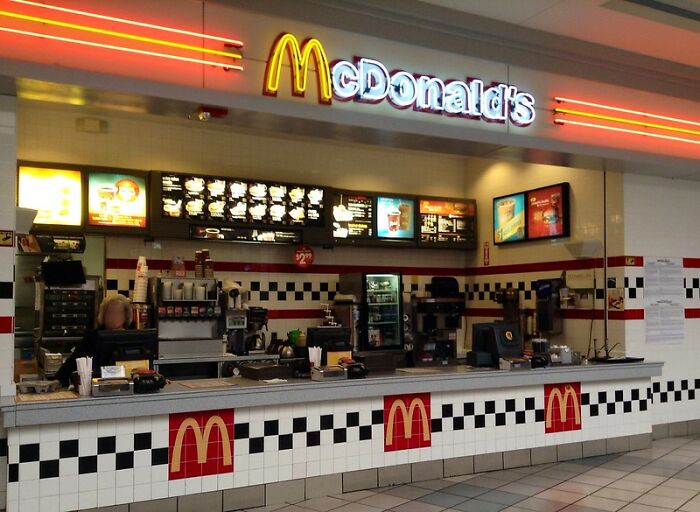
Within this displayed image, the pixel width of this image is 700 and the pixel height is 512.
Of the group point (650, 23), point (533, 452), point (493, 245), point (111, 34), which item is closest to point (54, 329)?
point (111, 34)

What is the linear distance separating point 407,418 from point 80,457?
2.34 metres

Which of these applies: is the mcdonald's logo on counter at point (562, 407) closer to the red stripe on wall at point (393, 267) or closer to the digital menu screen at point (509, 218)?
the red stripe on wall at point (393, 267)

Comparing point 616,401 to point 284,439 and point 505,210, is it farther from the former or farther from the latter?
Result: point 284,439

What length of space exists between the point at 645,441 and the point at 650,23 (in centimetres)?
376

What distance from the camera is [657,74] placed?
22.6 feet

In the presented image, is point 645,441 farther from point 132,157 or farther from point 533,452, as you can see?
point 132,157

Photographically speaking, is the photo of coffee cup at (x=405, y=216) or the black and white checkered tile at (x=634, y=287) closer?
the black and white checkered tile at (x=634, y=287)

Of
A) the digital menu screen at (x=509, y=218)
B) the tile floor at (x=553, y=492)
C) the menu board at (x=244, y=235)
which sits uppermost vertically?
the digital menu screen at (x=509, y=218)

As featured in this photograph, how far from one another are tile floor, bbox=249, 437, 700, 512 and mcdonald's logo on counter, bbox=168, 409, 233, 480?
430 millimetres

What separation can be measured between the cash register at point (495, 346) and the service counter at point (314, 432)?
237 millimetres

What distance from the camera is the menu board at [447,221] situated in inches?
359

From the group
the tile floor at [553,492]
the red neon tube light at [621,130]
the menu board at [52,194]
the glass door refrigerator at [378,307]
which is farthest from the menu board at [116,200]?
the red neon tube light at [621,130]

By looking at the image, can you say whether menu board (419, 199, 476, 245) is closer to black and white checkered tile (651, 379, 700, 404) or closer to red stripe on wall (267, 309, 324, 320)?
red stripe on wall (267, 309, 324, 320)

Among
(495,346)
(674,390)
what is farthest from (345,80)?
(674,390)
